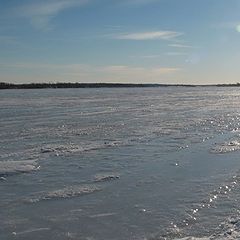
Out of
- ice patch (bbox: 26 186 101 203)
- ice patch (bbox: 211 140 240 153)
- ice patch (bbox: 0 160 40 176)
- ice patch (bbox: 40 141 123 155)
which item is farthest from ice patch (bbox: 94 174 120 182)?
ice patch (bbox: 211 140 240 153)

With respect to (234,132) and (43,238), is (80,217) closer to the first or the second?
(43,238)

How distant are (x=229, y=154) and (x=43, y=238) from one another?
338 inches

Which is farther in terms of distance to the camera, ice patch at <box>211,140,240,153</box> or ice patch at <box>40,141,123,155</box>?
ice patch at <box>211,140,240,153</box>

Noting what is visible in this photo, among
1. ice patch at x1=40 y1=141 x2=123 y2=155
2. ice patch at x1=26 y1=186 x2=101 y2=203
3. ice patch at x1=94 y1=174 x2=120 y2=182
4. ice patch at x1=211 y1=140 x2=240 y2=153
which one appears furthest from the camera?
ice patch at x1=211 y1=140 x2=240 y2=153

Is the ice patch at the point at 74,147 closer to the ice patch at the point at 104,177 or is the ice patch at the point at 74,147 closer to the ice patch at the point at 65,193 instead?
the ice patch at the point at 104,177

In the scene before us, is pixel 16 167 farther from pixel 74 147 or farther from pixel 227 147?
pixel 227 147

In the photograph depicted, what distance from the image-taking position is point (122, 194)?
8.99 meters

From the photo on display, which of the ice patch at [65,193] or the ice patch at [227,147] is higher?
the ice patch at [227,147]

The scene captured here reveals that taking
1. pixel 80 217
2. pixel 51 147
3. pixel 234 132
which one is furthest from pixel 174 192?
pixel 234 132

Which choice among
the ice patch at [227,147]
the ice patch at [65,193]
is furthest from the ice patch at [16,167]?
the ice patch at [227,147]

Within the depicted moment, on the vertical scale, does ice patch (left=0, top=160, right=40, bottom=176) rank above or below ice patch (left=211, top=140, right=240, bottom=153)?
below

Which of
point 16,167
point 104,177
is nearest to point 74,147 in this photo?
point 16,167

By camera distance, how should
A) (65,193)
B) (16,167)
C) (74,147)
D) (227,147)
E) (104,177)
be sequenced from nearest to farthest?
(65,193), (104,177), (16,167), (74,147), (227,147)

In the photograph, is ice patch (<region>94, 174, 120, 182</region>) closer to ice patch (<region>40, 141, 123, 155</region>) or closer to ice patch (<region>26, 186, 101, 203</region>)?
ice patch (<region>26, 186, 101, 203</region>)
